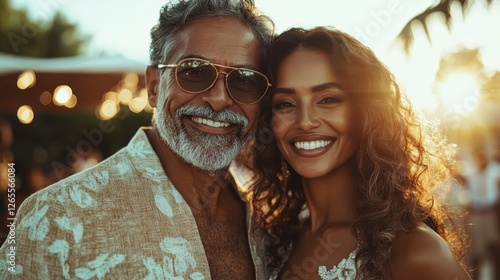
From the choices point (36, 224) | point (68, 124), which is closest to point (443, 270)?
point (36, 224)

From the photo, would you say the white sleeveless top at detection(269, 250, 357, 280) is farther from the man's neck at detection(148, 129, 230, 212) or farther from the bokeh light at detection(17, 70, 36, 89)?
the bokeh light at detection(17, 70, 36, 89)

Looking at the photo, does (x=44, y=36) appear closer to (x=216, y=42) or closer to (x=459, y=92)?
(x=459, y=92)

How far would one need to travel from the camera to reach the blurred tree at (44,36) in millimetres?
22205

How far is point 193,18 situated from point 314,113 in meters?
0.85

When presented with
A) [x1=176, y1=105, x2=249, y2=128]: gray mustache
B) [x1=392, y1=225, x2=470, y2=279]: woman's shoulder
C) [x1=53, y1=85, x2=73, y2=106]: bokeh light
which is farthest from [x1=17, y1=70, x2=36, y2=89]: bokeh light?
[x1=392, y1=225, x2=470, y2=279]: woman's shoulder

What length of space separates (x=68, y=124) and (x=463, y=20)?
15.3 m

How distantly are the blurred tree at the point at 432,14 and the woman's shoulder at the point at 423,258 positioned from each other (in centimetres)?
209

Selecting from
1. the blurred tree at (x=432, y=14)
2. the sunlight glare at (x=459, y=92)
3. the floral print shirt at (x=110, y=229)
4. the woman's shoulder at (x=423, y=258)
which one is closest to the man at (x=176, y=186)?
the floral print shirt at (x=110, y=229)

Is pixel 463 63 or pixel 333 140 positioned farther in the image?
pixel 463 63

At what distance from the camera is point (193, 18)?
2916 millimetres

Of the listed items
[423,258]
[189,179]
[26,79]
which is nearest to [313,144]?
[189,179]

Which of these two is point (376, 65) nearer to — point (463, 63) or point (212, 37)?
point (212, 37)

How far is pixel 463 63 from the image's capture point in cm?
666

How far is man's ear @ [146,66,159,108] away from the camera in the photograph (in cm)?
304
